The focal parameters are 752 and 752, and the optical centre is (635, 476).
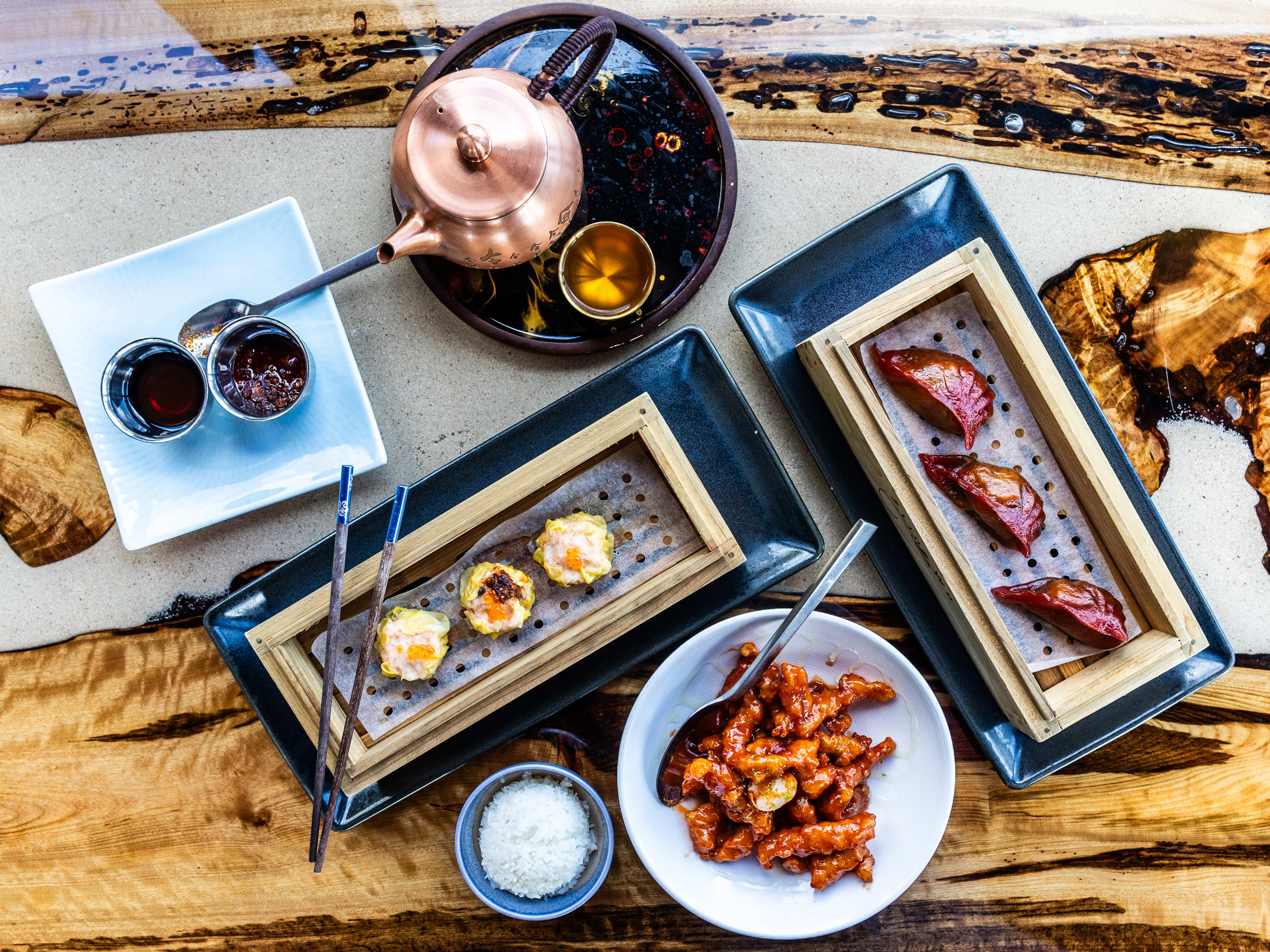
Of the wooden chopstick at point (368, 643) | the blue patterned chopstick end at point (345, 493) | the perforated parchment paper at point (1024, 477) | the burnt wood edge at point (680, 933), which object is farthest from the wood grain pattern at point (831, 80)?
the burnt wood edge at point (680, 933)

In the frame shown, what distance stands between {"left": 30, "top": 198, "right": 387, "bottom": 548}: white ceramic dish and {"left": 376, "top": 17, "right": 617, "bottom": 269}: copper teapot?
1.25 ft

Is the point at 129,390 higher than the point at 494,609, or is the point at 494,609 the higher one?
the point at 129,390

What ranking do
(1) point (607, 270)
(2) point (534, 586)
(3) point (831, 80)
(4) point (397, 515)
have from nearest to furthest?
(4) point (397, 515) → (2) point (534, 586) → (1) point (607, 270) → (3) point (831, 80)

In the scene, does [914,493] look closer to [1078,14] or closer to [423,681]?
[423,681]

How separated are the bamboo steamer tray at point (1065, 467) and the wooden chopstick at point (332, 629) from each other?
2.83 ft

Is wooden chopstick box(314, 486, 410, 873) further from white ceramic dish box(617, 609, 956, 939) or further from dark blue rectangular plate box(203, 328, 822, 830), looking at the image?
white ceramic dish box(617, 609, 956, 939)

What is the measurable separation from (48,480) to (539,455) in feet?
3.56

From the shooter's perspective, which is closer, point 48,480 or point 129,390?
point 129,390

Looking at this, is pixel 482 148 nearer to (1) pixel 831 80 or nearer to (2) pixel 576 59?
(2) pixel 576 59

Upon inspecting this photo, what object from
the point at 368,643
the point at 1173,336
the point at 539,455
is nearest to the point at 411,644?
the point at 368,643

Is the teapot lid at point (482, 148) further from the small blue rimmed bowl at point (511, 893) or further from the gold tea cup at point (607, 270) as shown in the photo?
the small blue rimmed bowl at point (511, 893)

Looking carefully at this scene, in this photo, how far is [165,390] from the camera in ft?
4.91

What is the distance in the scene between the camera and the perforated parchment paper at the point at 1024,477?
57.1 inches

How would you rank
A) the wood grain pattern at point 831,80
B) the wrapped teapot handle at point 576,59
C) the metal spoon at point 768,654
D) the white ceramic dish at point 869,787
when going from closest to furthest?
the wrapped teapot handle at point 576,59
the metal spoon at point 768,654
the white ceramic dish at point 869,787
the wood grain pattern at point 831,80
